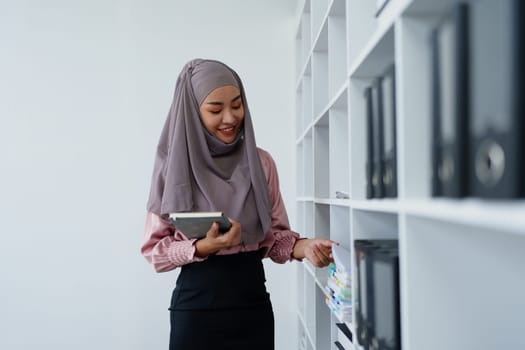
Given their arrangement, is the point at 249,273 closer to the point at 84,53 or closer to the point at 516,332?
the point at 516,332

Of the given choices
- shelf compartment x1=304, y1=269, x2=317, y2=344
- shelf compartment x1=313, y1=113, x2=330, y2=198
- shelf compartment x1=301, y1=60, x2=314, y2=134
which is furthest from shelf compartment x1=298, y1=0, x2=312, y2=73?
shelf compartment x1=304, y1=269, x2=317, y2=344

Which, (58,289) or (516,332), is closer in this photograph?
(516,332)

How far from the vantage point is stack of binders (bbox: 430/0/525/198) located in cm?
48

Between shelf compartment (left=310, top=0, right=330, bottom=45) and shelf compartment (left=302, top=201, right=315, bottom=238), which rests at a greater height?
shelf compartment (left=310, top=0, right=330, bottom=45)

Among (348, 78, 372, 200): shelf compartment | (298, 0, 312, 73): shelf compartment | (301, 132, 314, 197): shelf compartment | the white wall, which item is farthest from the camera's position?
the white wall

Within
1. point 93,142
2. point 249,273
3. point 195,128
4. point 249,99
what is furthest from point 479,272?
point 93,142

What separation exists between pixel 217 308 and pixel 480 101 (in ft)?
4.10

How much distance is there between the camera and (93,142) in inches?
113

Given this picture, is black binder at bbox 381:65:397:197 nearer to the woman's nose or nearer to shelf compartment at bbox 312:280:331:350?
the woman's nose

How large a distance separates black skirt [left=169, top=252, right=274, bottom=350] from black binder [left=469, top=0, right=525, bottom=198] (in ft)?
3.81

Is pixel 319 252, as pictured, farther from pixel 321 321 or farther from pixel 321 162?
pixel 321 321

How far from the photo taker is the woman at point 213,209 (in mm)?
1589

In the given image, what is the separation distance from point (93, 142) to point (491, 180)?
8.85ft

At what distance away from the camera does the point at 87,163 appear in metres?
2.87
